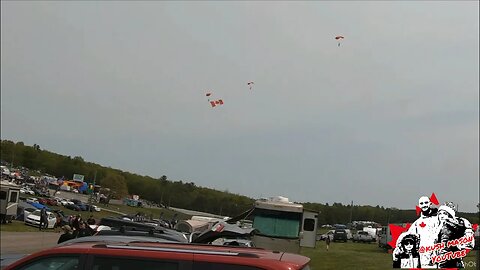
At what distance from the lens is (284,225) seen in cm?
2577

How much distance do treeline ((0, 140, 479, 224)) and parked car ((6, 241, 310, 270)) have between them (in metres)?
69.4

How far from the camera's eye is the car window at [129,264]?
16.0 ft

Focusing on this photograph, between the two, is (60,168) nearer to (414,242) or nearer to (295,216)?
(295,216)

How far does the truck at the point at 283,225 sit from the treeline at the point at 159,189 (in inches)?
1895

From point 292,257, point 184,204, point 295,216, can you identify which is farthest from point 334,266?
point 184,204

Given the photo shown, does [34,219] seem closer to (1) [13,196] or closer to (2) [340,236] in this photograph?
(1) [13,196]

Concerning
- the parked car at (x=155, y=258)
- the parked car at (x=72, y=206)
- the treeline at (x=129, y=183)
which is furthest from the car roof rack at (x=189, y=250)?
the parked car at (x=72, y=206)

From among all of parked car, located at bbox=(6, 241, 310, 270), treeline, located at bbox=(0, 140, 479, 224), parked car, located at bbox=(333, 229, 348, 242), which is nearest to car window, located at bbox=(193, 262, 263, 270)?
parked car, located at bbox=(6, 241, 310, 270)

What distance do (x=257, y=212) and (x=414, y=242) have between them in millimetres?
9235

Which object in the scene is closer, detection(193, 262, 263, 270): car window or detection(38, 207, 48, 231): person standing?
detection(193, 262, 263, 270): car window

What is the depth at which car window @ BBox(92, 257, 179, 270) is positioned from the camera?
16.0ft

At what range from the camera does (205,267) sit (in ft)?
15.8

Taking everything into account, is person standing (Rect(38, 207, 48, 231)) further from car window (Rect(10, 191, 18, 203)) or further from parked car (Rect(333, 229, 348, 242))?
parked car (Rect(333, 229, 348, 242))

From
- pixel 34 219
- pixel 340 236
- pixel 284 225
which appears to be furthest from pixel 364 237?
pixel 284 225
